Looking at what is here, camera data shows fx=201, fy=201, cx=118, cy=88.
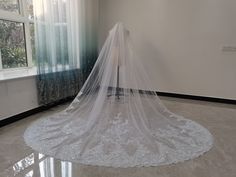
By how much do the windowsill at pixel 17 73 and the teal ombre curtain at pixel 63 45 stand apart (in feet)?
0.54

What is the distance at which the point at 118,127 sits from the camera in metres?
2.54

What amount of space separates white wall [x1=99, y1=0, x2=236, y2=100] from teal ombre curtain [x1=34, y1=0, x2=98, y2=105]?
790mm

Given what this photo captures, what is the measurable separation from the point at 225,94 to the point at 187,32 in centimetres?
141

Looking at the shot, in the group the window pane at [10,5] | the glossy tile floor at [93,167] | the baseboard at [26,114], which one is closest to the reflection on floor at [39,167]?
the glossy tile floor at [93,167]

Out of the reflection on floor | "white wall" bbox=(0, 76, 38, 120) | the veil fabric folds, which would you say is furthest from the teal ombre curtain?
the reflection on floor

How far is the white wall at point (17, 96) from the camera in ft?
8.90

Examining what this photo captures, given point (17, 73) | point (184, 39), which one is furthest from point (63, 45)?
point (184, 39)

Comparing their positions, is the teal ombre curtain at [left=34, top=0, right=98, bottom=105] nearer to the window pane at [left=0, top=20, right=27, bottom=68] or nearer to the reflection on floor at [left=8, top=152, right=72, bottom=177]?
the window pane at [left=0, top=20, right=27, bottom=68]

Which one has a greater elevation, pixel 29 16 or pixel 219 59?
pixel 29 16

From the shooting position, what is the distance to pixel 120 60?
8.61ft

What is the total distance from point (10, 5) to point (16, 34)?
0.41 m

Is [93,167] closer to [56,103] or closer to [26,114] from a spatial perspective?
[26,114]

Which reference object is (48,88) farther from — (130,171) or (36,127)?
(130,171)

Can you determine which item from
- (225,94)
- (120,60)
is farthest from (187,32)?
(120,60)
